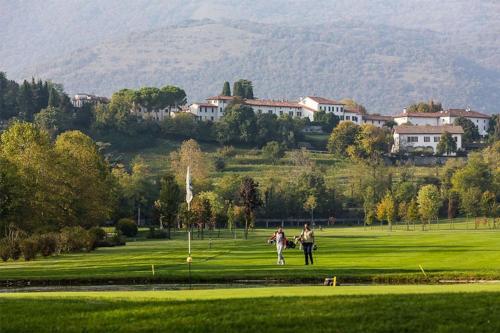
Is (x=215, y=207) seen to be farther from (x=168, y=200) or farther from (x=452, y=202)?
(x=452, y=202)

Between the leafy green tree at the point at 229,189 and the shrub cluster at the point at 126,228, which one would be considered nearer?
the shrub cluster at the point at 126,228

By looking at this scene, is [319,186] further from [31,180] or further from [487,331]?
[487,331]

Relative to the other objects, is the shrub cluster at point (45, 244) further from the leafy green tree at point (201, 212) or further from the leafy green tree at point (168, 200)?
the leafy green tree at point (168, 200)

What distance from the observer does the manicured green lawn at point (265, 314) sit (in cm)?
2339

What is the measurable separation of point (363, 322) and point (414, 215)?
127406mm

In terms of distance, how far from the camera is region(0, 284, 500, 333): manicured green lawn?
23.4 metres

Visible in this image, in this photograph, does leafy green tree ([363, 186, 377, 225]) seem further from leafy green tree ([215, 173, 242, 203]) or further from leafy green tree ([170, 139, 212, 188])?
leafy green tree ([170, 139, 212, 188])

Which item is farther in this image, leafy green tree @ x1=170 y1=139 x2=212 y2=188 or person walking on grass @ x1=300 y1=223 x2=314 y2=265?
leafy green tree @ x1=170 y1=139 x2=212 y2=188

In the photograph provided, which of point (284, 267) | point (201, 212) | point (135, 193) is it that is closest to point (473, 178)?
point (135, 193)

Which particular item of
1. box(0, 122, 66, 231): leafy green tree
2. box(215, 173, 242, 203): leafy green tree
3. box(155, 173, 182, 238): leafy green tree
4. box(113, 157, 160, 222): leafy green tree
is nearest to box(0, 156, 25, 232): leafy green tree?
box(0, 122, 66, 231): leafy green tree

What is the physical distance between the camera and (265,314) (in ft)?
79.5

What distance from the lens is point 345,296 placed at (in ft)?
87.1

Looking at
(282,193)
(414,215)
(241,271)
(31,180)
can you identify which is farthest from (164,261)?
(282,193)

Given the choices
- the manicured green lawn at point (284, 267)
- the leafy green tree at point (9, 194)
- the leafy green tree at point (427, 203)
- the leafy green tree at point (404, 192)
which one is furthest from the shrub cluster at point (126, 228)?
the leafy green tree at point (404, 192)
